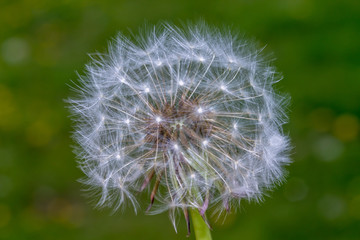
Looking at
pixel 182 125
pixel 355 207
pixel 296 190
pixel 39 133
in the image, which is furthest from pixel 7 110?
pixel 182 125

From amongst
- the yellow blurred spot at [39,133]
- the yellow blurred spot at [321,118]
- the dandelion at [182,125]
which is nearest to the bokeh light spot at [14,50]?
the yellow blurred spot at [39,133]

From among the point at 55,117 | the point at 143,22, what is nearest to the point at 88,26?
the point at 143,22

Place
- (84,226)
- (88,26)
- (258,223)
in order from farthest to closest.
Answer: (88,26) → (84,226) → (258,223)

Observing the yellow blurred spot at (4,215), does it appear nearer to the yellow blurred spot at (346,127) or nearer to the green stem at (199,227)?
the yellow blurred spot at (346,127)

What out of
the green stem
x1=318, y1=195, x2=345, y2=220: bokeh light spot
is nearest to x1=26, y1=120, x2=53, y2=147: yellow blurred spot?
x1=318, y1=195, x2=345, y2=220: bokeh light spot

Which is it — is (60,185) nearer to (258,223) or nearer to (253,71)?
(258,223)

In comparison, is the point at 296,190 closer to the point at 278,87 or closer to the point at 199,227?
the point at 278,87

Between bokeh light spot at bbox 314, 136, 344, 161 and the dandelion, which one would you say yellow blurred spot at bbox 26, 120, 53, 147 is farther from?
the dandelion
